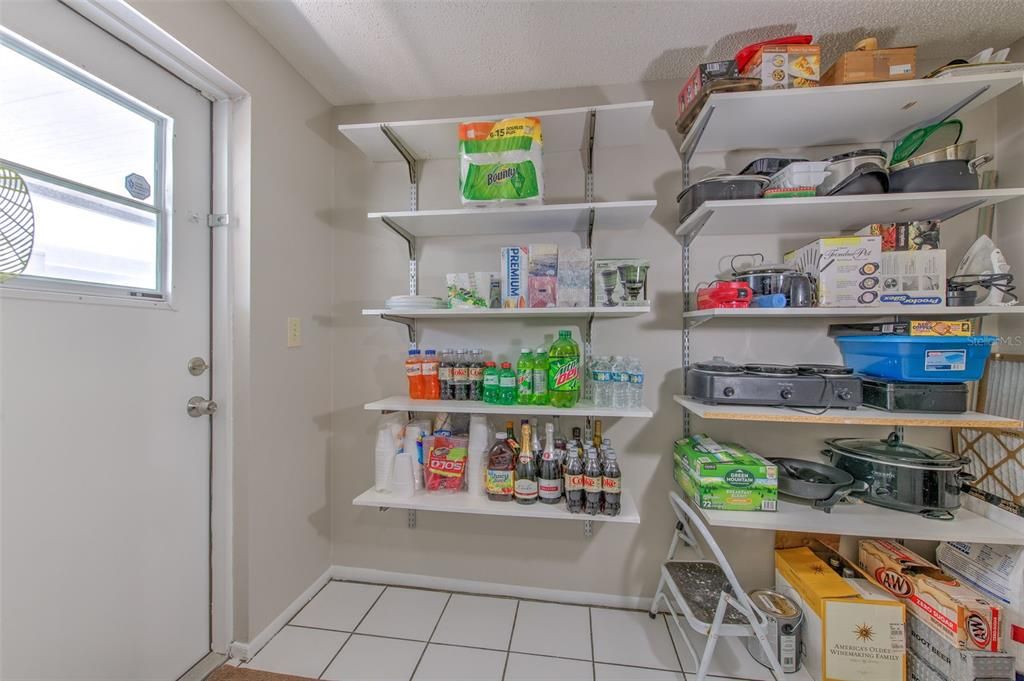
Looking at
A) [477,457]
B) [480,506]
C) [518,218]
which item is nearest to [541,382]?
[477,457]

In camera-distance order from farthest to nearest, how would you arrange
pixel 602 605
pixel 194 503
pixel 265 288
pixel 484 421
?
pixel 602 605
pixel 484 421
pixel 265 288
pixel 194 503

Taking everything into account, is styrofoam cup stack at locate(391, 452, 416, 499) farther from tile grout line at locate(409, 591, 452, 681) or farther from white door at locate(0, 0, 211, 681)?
white door at locate(0, 0, 211, 681)

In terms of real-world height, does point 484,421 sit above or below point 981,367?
below

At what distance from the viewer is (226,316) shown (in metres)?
1.39

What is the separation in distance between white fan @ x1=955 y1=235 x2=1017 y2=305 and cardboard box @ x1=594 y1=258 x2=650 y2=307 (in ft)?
3.80

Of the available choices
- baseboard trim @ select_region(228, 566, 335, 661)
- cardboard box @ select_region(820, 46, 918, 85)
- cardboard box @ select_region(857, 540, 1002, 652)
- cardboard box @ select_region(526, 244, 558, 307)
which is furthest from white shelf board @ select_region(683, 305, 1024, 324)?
baseboard trim @ select_region(228, 566, 335, 661)

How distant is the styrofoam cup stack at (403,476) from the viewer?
1.55 meters

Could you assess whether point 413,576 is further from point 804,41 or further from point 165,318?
point 804,41

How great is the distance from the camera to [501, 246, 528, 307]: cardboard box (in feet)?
4.84

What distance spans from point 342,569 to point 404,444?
0.85 metres

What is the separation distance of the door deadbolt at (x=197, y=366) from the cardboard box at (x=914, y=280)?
96.0 inches

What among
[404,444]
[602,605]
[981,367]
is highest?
[981,367]

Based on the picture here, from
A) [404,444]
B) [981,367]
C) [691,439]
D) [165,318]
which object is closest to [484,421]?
[404,444]

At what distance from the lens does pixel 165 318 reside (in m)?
1.24
